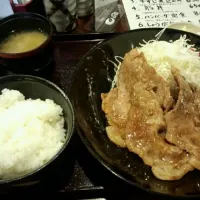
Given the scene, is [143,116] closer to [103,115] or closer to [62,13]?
[103,115]

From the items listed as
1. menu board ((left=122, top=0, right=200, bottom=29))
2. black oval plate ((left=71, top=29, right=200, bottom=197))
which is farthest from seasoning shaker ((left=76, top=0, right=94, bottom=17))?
black oval plate ((left=71, top=29, right=200, bottom=197))

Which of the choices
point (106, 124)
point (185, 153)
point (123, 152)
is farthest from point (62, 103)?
point (185, 153)

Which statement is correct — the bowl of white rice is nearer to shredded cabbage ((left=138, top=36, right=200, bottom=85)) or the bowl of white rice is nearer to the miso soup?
the miso soup

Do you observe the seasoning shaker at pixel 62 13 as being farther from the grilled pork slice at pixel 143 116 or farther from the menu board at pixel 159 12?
the grilled pork slice at pixel 143 116

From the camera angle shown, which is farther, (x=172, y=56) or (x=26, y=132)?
(x=172, y=56)

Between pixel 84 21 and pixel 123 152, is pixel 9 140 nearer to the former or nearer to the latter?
pixel 123 152

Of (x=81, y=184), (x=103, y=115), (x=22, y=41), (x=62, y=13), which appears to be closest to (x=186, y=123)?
(x=103, y=115)

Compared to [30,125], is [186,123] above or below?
below
